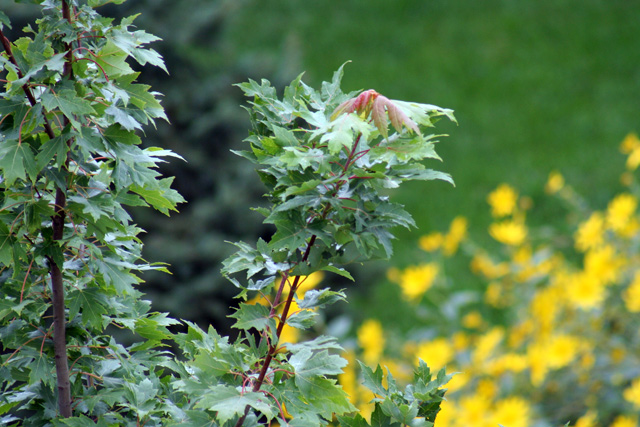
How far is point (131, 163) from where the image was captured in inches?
42.2

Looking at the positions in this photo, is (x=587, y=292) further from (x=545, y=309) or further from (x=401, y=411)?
(x=401, y=411)

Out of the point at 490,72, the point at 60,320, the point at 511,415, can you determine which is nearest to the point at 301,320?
the point at 60,320

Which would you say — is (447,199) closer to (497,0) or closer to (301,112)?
(497,0)

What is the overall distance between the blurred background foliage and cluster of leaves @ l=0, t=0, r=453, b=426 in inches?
105

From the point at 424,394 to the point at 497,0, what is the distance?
9.78m

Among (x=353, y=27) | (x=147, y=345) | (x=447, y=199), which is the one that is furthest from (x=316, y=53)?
(x=147, y=345)

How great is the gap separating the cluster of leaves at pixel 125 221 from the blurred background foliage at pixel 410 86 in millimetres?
2674

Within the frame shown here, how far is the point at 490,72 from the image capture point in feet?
28.0

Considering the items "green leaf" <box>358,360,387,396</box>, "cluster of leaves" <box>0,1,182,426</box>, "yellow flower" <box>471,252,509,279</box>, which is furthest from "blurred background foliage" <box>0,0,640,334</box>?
"green leaf" <box>358,360,387,396</box>

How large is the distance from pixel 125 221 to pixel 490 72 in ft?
26.0

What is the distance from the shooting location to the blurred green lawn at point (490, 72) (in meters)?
6.76

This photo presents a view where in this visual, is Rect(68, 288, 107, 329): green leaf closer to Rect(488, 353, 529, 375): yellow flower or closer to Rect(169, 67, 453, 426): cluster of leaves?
Rect(169, 67, 453, 426): cluster of leaves

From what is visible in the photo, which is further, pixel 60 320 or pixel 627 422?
pixel 627 422

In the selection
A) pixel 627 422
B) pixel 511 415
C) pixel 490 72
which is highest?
pixel 490 72
